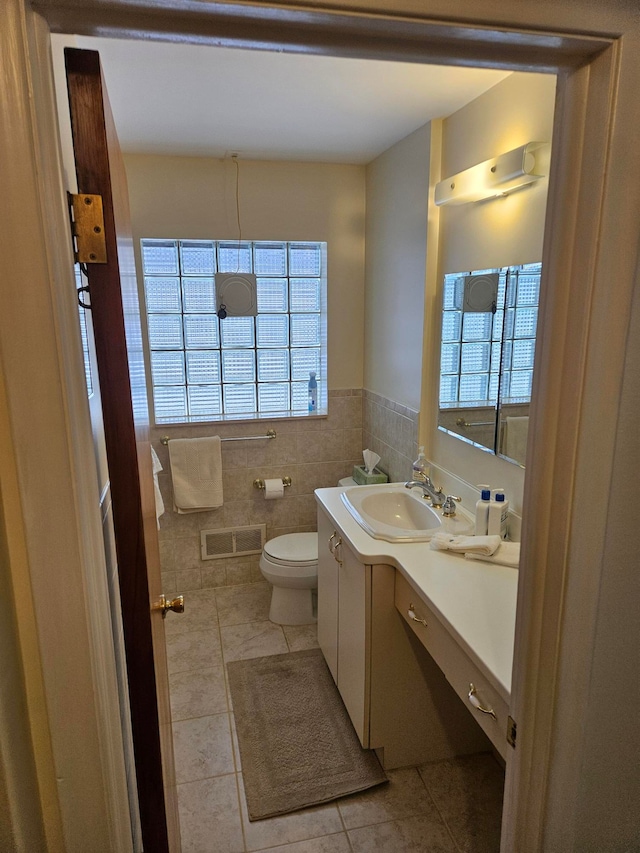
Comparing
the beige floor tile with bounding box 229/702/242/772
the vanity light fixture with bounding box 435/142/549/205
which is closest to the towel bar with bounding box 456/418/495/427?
the vanity light fixture with bounding box 435/142/549/205

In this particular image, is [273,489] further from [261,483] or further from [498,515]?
[498,515]

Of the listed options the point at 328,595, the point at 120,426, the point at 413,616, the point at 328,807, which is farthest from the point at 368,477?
the point at 120,426

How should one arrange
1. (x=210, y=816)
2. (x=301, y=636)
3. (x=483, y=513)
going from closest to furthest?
(x=210, y=816), (x=483, y=513), (x=301, y=636)

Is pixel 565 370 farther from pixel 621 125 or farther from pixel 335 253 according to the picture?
pixel 335 253

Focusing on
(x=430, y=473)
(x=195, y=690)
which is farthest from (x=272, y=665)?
(x=430, y=473)

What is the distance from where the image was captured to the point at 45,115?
0.63 m

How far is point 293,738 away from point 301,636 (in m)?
0.72

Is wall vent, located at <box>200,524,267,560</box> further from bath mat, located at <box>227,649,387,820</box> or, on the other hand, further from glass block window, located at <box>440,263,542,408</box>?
glass block window, located at <box>440,263,542,408</box>

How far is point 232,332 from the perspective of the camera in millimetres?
3309

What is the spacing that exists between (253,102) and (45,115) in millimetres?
1805

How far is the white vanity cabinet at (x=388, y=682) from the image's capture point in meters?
1.93

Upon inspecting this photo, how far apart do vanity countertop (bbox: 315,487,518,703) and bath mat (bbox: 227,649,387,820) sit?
2.80 ft

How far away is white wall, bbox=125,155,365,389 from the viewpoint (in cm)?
291

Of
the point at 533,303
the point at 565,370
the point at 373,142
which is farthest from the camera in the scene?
the point at 373,142
